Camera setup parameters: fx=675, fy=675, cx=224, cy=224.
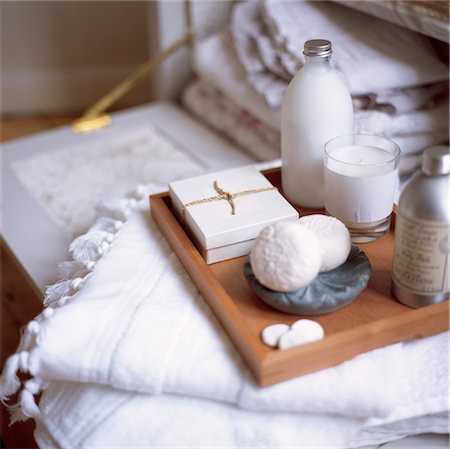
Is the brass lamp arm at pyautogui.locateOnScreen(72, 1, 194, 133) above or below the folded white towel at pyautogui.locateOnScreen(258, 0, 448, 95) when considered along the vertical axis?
below

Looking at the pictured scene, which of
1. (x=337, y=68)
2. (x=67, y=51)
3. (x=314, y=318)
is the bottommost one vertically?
(x=67, y=51)

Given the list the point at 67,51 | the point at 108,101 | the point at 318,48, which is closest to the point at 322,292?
the point at 318,48

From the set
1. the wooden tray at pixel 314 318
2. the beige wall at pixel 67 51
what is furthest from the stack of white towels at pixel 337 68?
the beige wall at pixel 67 51

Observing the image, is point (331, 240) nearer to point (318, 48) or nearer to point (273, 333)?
point (273, 333)

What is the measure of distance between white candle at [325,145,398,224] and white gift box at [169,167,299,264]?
5 cm

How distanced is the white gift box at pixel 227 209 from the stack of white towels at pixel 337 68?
0.28 meters

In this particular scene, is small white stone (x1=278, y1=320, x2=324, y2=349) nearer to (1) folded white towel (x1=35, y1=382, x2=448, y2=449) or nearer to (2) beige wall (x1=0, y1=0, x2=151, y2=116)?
(1) folded white towel (x1=35, y1=382, x2=448, y2=449)

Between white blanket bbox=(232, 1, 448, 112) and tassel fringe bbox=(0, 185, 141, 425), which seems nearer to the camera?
tassel fringe bbox=(0, 185, 141, 425)

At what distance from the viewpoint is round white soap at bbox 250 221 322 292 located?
1.87 ft

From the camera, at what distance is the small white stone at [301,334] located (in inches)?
21.7

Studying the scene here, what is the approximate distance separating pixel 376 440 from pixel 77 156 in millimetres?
776

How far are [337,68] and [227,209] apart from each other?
37 cm

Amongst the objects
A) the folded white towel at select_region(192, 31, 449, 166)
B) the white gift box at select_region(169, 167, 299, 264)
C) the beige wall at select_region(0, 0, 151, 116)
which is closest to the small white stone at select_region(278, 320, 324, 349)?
the white gift box at select_region(169, 167, 299, 264)

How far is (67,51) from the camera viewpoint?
217 cm
